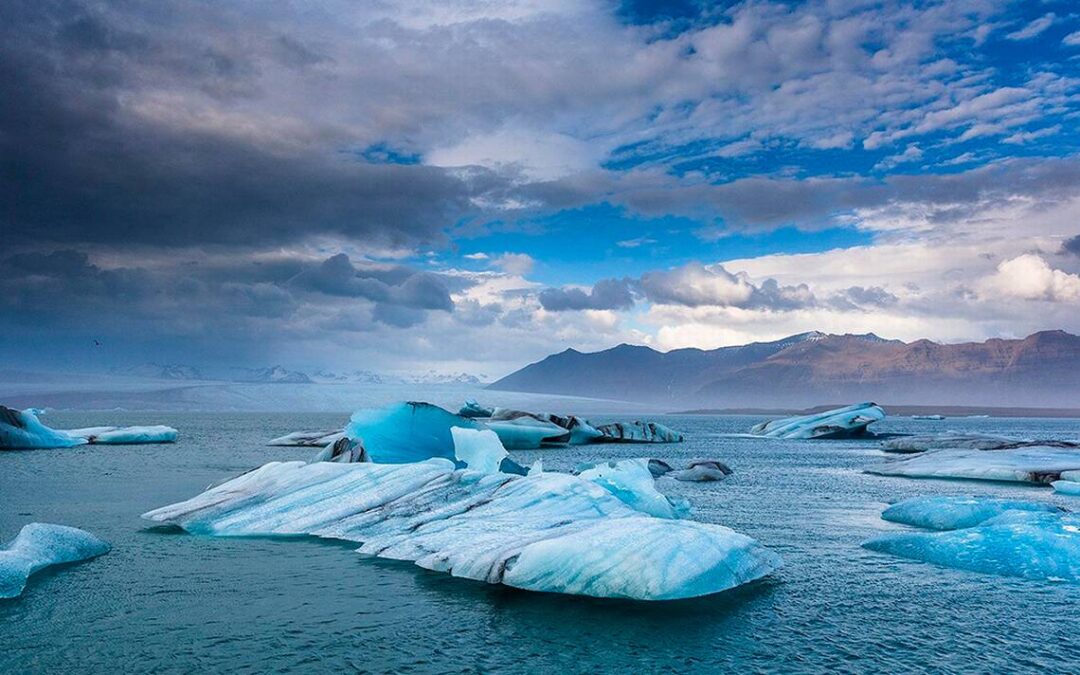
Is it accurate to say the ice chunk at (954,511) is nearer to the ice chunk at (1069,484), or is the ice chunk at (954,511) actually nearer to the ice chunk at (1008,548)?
the ice chunk at (1008,548)

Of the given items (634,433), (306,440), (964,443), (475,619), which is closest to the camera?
(475,619)

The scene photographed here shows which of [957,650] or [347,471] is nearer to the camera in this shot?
[957,650]

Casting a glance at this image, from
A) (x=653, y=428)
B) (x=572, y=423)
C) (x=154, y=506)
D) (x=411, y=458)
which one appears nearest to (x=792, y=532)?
(x=411, y=458)

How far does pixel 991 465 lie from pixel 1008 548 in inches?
651

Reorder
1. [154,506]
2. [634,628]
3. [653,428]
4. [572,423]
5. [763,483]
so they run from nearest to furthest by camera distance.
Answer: [634,628], [154,506], [763,483], [572,423], [653,428]

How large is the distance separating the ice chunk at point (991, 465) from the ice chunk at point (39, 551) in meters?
24.6

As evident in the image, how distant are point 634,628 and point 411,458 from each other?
48.4 ft

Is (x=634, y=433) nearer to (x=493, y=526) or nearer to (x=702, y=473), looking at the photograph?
(x=702, y=473)

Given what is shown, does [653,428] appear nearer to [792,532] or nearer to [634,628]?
[792,532]

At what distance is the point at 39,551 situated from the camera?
10.3 m

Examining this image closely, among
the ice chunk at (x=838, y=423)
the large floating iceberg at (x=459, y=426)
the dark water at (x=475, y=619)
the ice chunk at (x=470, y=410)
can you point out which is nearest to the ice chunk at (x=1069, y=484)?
the dark water at (x=475, y=619)

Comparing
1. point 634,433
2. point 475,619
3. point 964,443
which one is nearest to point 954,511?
point 475,619

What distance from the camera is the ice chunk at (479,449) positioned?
16.4 meters

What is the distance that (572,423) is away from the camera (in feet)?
151
